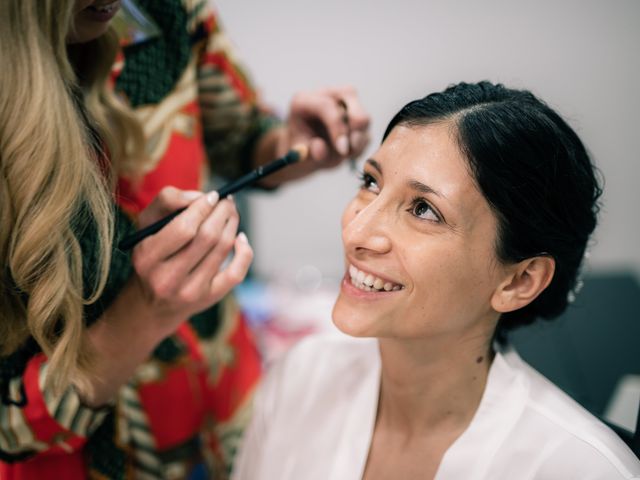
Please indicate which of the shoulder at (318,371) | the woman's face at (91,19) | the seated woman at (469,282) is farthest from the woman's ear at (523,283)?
the woman's face at (91,19)

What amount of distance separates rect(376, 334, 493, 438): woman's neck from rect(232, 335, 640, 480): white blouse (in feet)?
0.07

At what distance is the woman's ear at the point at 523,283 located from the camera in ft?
2.52

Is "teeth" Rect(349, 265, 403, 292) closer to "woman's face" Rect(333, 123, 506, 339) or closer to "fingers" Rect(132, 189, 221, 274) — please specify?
"woman's face" Rect(333, 123, 506, 339)

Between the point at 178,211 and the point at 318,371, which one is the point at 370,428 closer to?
the point at 318,371

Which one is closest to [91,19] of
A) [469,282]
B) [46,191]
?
[46,191]

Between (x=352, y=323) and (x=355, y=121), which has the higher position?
(x=355, y=121)

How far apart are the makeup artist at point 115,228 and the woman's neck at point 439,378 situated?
0.86ft

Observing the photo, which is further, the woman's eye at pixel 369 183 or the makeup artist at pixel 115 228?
the woman's eye at pixel 369 183

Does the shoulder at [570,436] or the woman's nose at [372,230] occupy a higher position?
the woman's nose at [372,230]

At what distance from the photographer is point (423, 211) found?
0.75 metres

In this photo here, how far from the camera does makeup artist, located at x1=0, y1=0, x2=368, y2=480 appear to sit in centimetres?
71

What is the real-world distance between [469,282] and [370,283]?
12 centimetres

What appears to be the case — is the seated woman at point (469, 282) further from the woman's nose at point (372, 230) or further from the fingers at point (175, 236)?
the fingers at point (175, 236)

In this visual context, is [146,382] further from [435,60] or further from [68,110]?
[435,60]
